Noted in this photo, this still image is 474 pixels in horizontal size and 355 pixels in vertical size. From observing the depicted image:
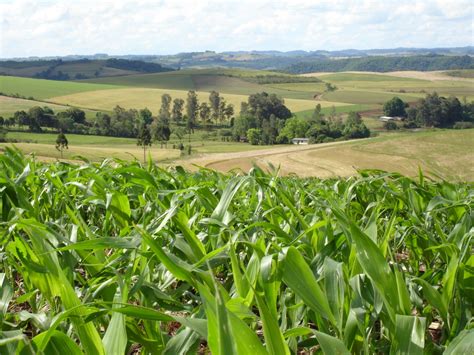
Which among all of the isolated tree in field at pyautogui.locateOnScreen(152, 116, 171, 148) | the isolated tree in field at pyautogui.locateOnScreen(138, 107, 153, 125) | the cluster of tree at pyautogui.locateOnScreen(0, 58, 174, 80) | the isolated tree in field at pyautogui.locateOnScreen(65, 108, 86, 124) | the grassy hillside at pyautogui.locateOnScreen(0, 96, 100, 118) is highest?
the cluster of tree at pyautogui.locateOnScreen(0, 58, 174, 80)

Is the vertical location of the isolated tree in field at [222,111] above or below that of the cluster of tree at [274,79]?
below

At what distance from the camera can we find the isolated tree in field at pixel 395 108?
116 m

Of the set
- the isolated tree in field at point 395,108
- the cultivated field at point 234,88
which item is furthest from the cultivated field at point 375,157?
the cultivated field at point 234,88

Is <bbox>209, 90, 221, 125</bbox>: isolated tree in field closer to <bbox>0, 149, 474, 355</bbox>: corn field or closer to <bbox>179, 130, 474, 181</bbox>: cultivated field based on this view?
<bbox>179, 130, 474, 181</bbox>: cultivated field

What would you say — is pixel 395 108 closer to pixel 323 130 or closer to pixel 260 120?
pixel 323 130

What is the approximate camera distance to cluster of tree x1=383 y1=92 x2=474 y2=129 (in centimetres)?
11125

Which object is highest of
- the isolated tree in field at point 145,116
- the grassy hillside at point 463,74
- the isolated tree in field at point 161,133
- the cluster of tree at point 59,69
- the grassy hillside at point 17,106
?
the cluster of tree at point 59,69

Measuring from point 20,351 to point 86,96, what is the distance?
129 m

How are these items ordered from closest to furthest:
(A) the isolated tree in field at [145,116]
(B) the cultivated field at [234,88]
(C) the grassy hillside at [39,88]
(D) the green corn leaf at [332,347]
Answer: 1. (D) the green corn leaf at [332,347]
2. (A) the isolated tree in field at [145,116]
3. (C) the grassy hillside at [39,88]
4. (B) the cultivated field at [234,88]

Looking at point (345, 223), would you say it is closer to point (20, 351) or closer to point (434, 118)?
point (20, 351)

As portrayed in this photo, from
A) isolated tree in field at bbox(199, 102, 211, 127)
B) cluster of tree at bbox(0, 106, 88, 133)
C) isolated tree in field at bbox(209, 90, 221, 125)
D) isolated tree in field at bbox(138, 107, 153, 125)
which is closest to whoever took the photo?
cluster of tree at bbox(0, 106, 88, 133)

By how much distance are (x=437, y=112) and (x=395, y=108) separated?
893cm

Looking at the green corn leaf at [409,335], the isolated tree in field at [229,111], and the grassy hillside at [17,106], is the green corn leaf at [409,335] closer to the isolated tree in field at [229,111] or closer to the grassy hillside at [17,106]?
the grassy hillside at [17,106]

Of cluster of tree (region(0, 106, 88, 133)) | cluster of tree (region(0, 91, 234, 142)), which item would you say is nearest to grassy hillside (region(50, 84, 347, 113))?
cluster of tree (region(0, 91, 234, 142))
